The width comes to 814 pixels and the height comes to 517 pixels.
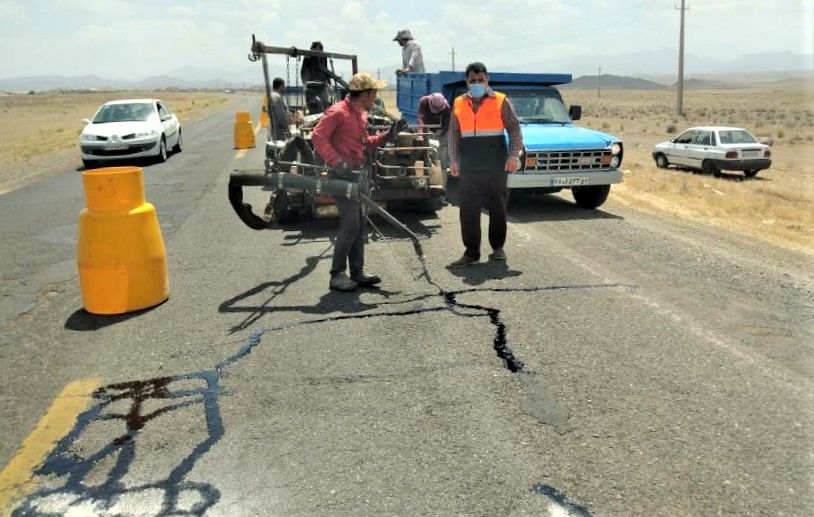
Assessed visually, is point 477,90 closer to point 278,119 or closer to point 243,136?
point 278,119

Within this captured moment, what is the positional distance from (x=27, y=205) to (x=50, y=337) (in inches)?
293

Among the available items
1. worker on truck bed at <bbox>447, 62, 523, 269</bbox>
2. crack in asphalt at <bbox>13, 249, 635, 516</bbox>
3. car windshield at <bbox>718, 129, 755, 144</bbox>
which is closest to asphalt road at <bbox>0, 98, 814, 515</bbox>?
crack in asphalt at <bbox>13, 249, 635, 516</bbox>

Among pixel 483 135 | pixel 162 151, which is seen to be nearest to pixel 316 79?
pixel 483 135

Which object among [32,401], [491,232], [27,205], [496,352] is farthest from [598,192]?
[27,205]

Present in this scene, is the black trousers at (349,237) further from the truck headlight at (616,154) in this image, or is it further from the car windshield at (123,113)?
the car windshield at (123,113)

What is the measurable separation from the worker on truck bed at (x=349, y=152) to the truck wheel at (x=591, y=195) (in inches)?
207

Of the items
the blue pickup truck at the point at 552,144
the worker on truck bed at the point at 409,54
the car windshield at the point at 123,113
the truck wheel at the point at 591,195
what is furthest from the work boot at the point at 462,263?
the car windshield at the point at 123,113

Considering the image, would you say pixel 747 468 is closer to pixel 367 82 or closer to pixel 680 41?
pixel 367 82

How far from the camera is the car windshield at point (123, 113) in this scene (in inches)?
695

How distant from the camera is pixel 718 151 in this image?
1911 cm

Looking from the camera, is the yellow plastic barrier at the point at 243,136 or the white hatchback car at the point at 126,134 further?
the yellow plastic barrier at the point at 243,136

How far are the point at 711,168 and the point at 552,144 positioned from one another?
1168 cm

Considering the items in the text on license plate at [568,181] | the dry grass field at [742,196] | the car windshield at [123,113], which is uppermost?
the car windshield at [123,113]

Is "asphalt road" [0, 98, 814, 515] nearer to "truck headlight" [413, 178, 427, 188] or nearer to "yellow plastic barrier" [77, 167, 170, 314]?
"yellow plastic barrier" [77, 167, 170, 314]
